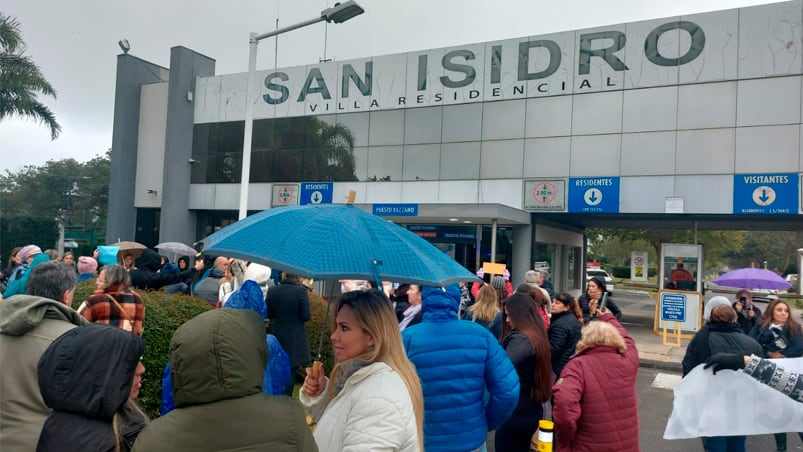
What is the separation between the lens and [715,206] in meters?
15.6

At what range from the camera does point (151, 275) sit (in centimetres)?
813

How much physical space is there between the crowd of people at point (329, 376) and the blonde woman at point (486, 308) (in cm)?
84

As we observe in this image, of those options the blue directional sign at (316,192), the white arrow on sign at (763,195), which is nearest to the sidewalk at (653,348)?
the white arrow on sign at (763,195)

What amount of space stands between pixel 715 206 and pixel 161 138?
23062 millimetres

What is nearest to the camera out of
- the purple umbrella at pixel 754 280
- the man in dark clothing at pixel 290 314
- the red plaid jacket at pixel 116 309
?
the red plaid jacket at pixel 116 309

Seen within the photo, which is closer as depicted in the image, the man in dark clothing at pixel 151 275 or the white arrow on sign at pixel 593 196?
the man in dark clothing at pixel 151 275

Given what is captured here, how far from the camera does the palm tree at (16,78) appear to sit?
89.7ft

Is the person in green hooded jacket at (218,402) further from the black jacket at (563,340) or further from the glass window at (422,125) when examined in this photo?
the glass window at (422,125)

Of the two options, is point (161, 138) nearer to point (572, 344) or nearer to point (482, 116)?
point (482, 116)

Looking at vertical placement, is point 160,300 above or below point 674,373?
above

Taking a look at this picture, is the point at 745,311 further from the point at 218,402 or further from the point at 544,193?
the point at 218,402

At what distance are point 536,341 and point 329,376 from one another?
1.82 meters

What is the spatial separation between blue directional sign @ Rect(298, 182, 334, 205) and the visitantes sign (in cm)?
296

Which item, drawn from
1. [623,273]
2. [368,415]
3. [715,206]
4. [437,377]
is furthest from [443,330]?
[623,273]
